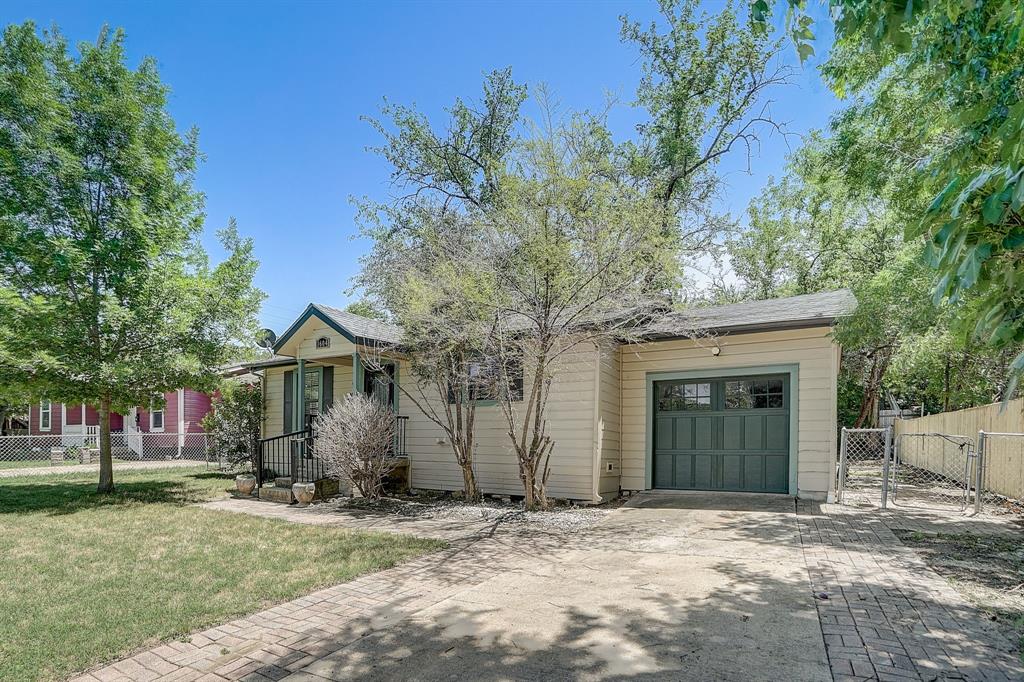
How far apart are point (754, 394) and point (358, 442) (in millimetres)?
6811

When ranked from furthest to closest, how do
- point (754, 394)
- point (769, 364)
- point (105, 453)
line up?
1. point (105, 453)
2. point (754, 394)
3. point (769, 364)

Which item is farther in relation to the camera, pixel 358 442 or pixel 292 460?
pixel 292 460

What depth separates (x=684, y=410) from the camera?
33.1 feet

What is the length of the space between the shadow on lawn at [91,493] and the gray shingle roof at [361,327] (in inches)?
164

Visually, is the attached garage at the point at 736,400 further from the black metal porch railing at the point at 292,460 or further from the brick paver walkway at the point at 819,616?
the black metal porch railing at the point at 292,460

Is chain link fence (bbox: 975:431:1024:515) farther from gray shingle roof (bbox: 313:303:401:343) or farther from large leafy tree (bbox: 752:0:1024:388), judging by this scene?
gray shingle roof (bbox: 313:303:401:343)

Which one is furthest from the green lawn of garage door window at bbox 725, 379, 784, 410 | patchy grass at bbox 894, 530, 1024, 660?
garage door window at bbox 725, 379, 784, 410

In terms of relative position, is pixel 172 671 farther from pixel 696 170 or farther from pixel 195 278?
pixel 696 170

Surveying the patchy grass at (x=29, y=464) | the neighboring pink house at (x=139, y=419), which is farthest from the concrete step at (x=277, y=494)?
the neighboring pink house at (x=139, y=419)

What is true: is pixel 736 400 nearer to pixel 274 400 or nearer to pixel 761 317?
pixel 761 317

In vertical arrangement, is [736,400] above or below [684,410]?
above

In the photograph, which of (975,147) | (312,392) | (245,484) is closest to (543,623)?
(975,147)

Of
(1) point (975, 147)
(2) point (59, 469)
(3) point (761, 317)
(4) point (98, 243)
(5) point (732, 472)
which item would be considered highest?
(4) point (98, 243)

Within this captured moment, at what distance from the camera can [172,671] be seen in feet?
11.1
